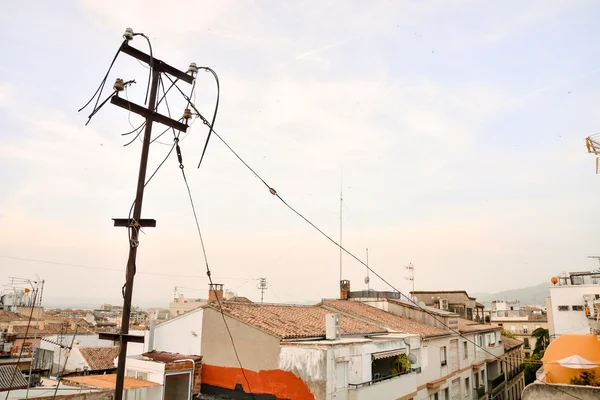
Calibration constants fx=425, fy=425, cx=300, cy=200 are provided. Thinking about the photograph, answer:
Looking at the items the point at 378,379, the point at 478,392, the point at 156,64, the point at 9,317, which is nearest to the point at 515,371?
the point at 478,392

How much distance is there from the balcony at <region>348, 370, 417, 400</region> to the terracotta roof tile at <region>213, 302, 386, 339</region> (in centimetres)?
245

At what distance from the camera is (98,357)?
32219 mm

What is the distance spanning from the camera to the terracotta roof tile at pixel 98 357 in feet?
102

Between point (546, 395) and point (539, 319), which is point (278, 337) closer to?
point (546, 395)

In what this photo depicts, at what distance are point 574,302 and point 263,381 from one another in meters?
25.8

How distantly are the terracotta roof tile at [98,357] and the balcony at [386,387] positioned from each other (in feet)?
72.6

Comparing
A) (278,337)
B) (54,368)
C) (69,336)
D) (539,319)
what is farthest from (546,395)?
(539,319)

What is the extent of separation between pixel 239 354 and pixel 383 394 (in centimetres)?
611

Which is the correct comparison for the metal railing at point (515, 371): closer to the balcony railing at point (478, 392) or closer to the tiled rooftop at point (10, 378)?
the balcony railing at point (478, 392)

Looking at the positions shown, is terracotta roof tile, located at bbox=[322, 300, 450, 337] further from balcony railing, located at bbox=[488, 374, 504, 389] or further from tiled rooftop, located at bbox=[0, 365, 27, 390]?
tiled rooftop, located at bbox=[0, 365, 27, 390]

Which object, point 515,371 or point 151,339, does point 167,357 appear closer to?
point 151,339

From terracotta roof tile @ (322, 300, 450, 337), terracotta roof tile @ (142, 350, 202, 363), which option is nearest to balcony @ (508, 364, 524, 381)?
terracotta roof tile @ (322, 300, 450, 337)

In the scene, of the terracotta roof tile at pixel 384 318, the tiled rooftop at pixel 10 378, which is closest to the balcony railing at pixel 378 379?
the terracotta roof tile at pixel 384 318

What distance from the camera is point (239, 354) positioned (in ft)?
56.9
